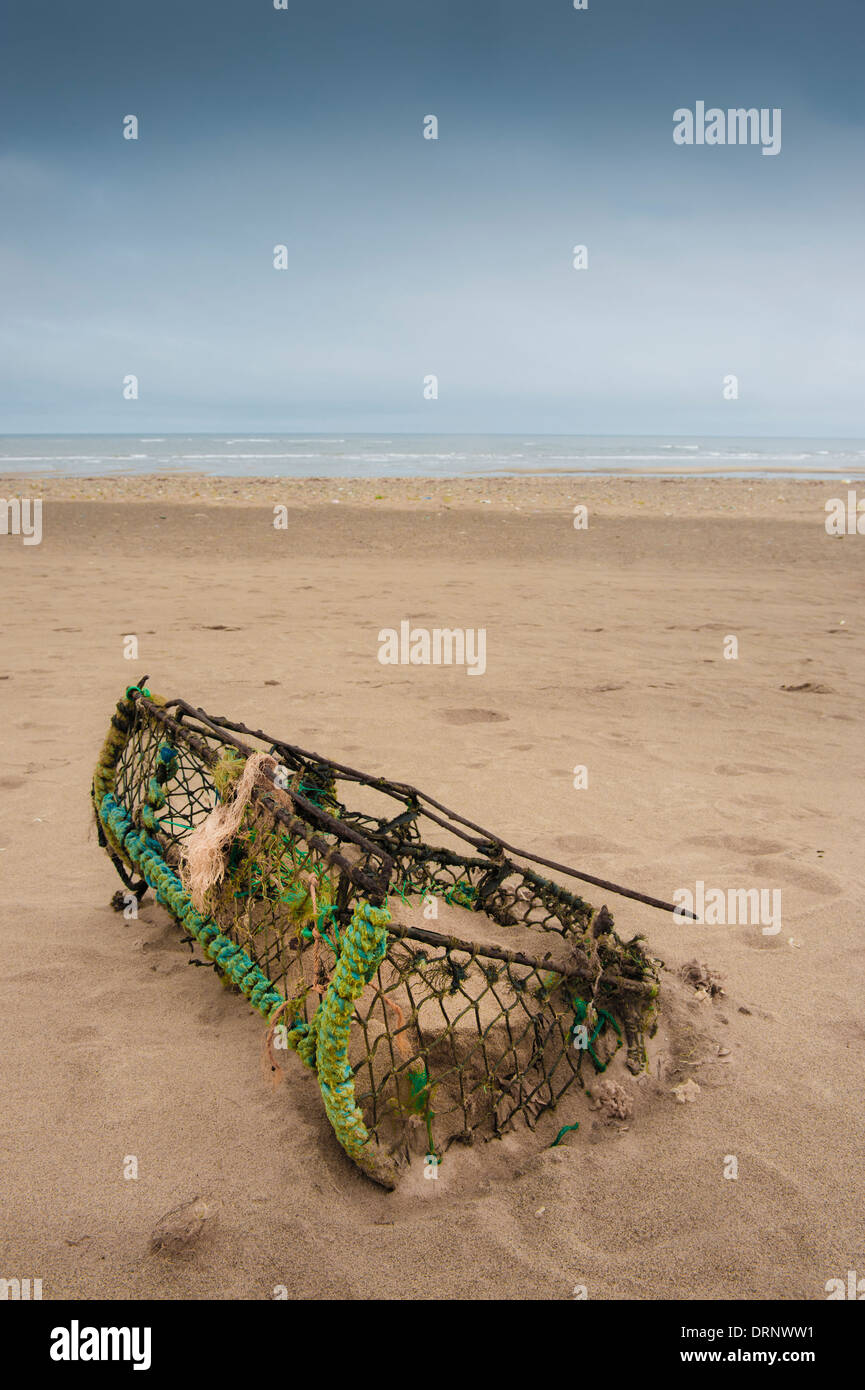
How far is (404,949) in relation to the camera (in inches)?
101

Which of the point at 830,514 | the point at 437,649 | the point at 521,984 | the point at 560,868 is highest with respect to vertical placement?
the point at 830,514

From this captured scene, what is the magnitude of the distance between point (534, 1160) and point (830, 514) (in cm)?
1741

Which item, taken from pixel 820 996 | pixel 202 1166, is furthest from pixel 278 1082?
pixel 820 996

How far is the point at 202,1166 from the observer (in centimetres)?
205

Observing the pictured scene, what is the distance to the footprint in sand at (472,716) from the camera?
5.44 m

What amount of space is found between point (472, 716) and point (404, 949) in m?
3.05

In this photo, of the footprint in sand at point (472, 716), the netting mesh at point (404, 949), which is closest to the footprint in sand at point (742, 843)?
the netting mesh at point (404, 949)

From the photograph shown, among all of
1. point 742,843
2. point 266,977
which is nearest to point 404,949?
point 266,977

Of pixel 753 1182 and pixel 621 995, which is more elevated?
pixel 621 995

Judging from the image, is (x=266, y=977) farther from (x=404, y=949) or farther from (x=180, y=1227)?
(x=180, y=1227)

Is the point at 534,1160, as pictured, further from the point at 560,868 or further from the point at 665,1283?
the point at 560,868

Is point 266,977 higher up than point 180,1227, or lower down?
higher up

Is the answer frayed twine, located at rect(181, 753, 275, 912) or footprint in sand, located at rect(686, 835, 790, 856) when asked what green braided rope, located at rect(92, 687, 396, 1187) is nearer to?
frayed twine, located at rect(181, 753, 275, 912)

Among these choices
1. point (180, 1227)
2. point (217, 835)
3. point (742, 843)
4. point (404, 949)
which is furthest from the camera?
point (742, 843)
